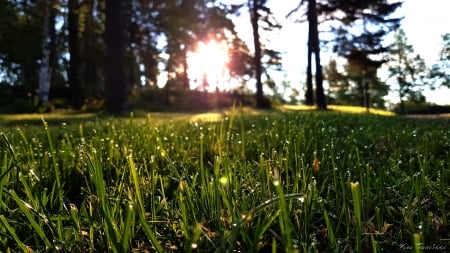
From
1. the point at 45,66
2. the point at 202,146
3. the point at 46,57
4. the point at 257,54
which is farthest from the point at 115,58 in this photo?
the point at 257,54

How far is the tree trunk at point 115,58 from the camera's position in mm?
14609

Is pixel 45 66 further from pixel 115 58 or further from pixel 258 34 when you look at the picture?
pixel 258 34

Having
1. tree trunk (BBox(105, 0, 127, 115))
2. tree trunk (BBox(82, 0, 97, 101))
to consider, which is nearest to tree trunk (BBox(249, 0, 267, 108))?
tree trunk (BBox(82, 0, 97, 101))

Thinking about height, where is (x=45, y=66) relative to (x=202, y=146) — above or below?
above

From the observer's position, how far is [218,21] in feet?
101

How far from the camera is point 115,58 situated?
1487 cm

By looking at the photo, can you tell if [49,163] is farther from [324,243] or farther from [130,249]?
[324,243]

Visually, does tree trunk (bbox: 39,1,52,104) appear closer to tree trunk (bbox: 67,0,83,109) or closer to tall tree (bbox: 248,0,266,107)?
tree trunk (bbox: 67,0,83,109)

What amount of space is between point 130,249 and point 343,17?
34.5 m

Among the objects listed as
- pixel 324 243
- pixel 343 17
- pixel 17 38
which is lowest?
pixel 324 243

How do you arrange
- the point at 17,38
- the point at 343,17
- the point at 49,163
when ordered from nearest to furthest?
the point at 49,163 < the point at 17,38 < the point at 343,17

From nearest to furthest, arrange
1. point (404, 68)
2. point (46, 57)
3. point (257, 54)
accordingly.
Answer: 1. point (46, 57)
2. point (257, 54)
3. point (404, 68)

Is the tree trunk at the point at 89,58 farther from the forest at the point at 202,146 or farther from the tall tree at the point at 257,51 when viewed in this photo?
the tall tree at the point at 257,51

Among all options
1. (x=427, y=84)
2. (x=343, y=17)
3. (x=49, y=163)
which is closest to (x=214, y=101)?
(x=343, y=17)
